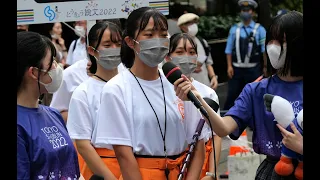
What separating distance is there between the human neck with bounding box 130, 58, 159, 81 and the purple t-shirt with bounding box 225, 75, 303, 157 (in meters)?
0.59

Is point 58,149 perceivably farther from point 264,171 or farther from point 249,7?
point 249,7

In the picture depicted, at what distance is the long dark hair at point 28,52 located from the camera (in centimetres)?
350

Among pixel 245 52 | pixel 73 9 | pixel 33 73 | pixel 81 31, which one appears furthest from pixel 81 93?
pixel 245 52

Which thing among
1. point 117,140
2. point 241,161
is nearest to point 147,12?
point 117,140

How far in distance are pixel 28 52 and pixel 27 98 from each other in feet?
0.81

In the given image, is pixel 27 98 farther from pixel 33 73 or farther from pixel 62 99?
pixel 62 99

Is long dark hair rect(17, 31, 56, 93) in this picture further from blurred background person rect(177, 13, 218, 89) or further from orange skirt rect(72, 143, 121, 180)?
blurred background person rect(177, 13, 218, 89)

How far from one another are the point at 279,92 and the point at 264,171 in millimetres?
468

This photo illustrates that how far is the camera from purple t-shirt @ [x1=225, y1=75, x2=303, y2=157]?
3.73 metres

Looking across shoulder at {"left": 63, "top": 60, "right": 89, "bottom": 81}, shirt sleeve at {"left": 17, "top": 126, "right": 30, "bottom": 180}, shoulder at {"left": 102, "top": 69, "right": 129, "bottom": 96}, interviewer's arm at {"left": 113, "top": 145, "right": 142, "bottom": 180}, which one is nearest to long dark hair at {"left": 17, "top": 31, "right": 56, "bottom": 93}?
shirt sleeve at {"left": 17, "top": 126, "right": 30, "bottom": 180}

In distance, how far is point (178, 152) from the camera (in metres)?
4.10

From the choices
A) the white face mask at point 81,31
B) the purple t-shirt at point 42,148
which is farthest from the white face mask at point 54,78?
the white face mask at point 81,31
